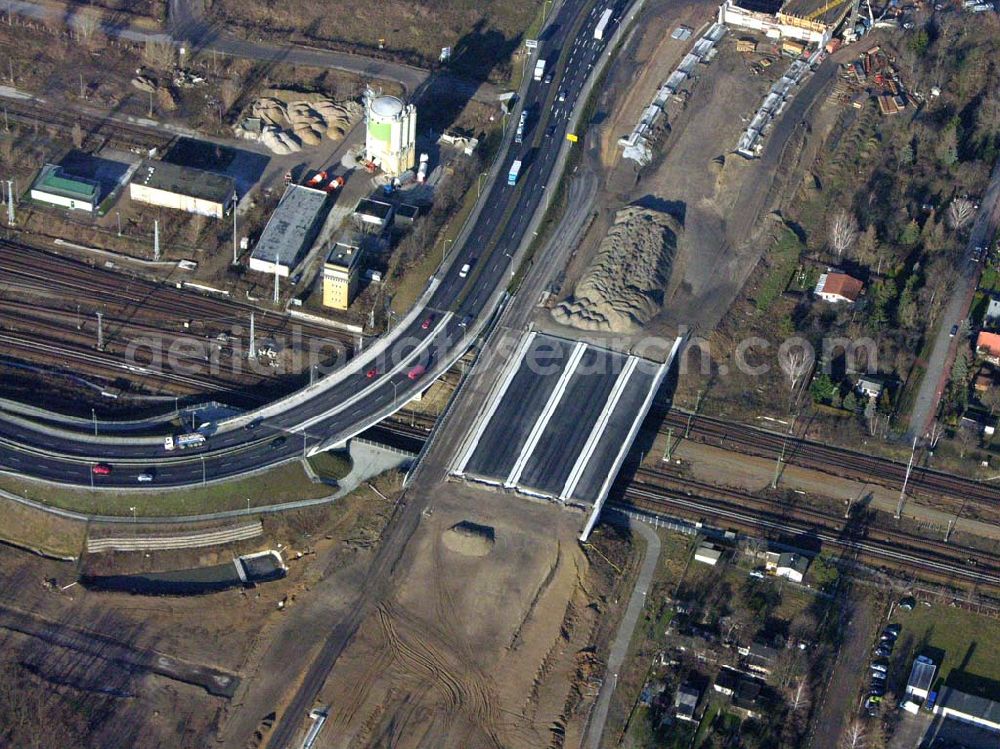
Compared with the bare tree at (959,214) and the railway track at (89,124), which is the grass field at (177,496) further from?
the bare tree at (959,214)

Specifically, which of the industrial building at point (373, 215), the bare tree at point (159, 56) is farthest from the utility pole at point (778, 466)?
the bare tree at point (159, 56)

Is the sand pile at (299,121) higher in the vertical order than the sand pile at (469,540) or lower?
higher

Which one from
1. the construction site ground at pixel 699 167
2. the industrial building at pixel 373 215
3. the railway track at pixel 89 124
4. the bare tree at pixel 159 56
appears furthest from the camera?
the bare tree at pixel 159 56

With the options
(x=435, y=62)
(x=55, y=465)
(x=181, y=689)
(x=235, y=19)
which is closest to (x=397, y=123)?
(x=435, y=62)

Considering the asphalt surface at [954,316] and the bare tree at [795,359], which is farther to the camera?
the bare tree at [795,359]

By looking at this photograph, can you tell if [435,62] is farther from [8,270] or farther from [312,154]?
[8,270]

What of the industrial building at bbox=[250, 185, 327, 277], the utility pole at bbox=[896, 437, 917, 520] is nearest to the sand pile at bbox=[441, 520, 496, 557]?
the utility pole at bbox=[896, 437, 917, 520]

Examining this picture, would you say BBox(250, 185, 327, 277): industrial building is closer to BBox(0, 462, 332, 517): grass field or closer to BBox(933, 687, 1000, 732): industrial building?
BBox(0, 462, 332, 517): grass field
